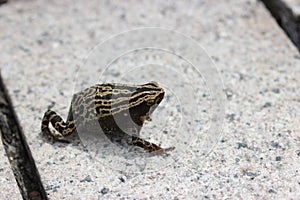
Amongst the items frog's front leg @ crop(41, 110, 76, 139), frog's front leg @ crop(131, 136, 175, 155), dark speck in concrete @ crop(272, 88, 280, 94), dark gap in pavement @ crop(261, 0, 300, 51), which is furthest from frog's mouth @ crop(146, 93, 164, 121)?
dark gap in pavement @ crop(261, 0, 300, 51)

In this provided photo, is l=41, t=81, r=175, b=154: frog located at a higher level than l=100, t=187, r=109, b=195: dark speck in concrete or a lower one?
higher

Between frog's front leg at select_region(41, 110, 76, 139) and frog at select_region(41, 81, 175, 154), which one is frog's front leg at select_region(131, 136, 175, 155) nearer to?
frog at select_region(41, 81, 175, 154)

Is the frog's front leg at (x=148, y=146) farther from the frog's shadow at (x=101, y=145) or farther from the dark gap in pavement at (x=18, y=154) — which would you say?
the dark gap in pavement at (x=18, y=154)

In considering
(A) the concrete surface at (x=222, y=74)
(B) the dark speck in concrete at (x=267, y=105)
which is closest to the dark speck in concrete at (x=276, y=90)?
(A) the concrete surface at (x=222, y=74)

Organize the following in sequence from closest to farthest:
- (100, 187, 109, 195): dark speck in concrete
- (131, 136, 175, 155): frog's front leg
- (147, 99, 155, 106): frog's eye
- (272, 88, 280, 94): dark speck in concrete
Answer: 1. (100, 187, 109, 195): dark speck in concrete
2. (147, 99, 155, 106): frog's eye
3. (131, 136, 175, 155): frog's front leg
4. (272, 88, 280, 94): dark speck in concrete

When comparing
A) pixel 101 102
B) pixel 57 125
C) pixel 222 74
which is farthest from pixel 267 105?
pixel 57 125

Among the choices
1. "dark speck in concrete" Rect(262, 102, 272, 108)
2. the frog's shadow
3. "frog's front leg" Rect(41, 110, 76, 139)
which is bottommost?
the frog's shadow

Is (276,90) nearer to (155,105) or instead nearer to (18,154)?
(155,105)

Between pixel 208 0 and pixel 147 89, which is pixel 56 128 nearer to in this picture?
pixel 147 89
